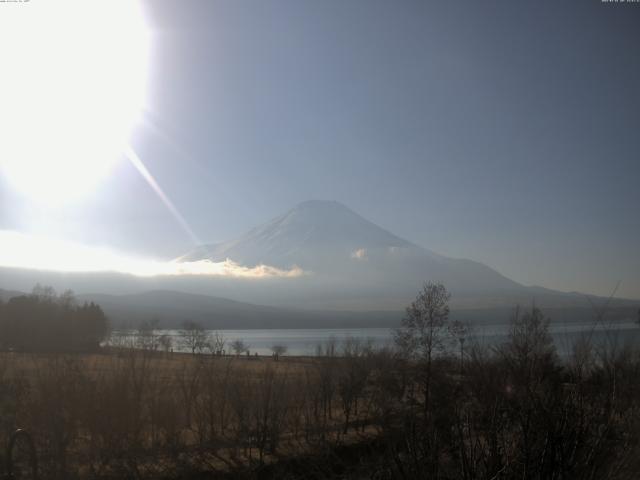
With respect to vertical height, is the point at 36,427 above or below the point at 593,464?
below

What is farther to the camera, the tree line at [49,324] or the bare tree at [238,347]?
the bare tree at [238,347]

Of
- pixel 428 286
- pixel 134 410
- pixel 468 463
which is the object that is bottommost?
pixel 134 410

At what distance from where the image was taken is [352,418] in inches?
1105

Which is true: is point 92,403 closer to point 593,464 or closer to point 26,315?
point 593,464

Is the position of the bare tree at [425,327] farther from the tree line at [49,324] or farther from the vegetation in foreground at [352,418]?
the tree line at [49,324]

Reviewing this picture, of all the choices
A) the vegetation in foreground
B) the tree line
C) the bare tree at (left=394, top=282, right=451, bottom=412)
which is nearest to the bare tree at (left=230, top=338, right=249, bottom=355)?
the tree line

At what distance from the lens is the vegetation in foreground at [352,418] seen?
4465 millimetres

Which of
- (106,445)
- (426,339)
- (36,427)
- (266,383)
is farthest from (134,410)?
(426,339)

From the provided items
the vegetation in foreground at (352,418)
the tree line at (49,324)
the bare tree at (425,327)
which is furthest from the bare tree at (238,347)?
the vegetation in foreground at (352,418)

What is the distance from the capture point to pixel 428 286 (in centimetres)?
3938

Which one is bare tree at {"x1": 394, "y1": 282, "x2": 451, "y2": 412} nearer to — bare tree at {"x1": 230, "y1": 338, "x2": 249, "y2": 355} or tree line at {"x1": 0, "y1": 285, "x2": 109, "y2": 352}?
tree line at {"x1": 0, "y1": 285, "x2": 109, "y2": 352}

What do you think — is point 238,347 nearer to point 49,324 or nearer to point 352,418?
point 49,324

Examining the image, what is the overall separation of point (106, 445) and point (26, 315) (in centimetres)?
4869

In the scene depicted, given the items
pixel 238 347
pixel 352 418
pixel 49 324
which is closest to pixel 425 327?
pixel 352 418
